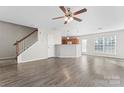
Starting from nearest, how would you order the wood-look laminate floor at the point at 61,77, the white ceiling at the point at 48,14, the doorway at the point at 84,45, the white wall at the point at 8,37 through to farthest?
the wood-look laminate floor at the point at 61,77, the white ceiling at the point at 48,14, the white wall at the point at 8,37, the doorway at the point at 84,45

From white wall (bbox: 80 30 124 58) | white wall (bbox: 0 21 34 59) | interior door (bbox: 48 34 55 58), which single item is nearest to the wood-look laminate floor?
white wall (bbox: 0 21 34 59)

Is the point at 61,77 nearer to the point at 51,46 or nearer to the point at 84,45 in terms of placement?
the point at 51,46

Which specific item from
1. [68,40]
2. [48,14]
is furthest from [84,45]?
[48,14]

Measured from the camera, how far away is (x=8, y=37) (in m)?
8.20

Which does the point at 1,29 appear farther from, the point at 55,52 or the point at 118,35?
the point at 118,35

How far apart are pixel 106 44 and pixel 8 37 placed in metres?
8.34

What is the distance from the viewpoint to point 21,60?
7.28 metres

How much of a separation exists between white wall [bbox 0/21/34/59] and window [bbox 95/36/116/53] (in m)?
7.32

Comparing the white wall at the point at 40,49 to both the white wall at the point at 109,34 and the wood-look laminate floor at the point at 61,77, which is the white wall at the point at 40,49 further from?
the white wall at the point at 109,34

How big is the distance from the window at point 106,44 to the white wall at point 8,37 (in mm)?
7317

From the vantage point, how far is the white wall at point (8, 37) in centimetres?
781

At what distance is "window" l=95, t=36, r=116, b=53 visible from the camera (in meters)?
11.0

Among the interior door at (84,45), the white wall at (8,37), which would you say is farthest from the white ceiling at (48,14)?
the interior door at (84,45)

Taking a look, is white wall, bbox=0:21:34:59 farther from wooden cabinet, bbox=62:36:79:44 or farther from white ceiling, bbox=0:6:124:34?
wooden cabinet, bbox=62:36:79:44
